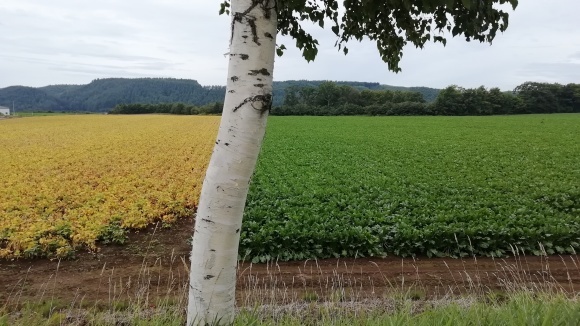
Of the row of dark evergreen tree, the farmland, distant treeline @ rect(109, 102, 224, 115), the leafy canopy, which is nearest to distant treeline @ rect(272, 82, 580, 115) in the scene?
the row of dark evergreen tree

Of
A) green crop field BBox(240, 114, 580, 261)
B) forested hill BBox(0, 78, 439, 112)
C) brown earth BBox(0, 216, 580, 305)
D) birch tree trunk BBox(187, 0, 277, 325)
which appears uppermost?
forested hill BBox(0, 78, 439, 112)

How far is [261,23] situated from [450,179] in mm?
13124

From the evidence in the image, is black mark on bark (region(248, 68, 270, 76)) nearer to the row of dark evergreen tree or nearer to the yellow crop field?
the yellow crop field

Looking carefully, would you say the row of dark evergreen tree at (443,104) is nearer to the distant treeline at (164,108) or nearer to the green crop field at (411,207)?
the distant treeline at (164,108)

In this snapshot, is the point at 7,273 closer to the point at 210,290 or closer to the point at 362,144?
the point at 210,290

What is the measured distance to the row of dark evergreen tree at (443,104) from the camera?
249ft

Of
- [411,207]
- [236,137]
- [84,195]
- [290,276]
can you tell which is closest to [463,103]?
[411,207]

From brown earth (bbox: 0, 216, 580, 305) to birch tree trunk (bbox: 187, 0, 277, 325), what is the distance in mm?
3490

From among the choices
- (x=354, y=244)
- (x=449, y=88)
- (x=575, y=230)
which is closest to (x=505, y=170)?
(x=575, y=230)

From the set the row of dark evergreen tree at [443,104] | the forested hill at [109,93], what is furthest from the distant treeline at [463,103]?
the forested hill at [109,93]

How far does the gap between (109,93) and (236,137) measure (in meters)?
134

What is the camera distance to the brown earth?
239 inches

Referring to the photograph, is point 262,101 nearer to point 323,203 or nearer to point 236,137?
point 236,137

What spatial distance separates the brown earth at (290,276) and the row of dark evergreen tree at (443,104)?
214 ft
